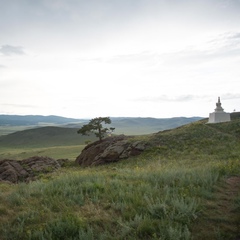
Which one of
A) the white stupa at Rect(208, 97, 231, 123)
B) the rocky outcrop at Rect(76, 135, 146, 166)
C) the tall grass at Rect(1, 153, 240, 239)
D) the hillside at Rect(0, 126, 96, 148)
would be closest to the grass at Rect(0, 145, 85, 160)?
the rocky outcrop at Rect(76, 135, 146, 166)

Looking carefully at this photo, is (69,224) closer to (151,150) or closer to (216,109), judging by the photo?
(151,150)

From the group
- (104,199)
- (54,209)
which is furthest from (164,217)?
(54,209)

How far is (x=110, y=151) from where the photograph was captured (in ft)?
86.4

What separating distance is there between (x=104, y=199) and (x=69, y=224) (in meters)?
2.02

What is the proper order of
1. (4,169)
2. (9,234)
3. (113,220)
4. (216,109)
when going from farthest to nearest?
(216,109) < (4,169) < (113,220) < (9,234)

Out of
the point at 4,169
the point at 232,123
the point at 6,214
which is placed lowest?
the point at 4,169

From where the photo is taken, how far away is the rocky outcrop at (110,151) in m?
25.5

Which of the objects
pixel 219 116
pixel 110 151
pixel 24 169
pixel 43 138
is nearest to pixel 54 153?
pixel 110 151

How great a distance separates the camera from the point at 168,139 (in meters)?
28.2

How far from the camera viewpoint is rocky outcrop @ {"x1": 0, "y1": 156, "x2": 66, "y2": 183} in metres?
20.4

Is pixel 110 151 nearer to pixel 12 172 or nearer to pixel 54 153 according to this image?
pixel 12 172

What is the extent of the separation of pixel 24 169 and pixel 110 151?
28.9ft

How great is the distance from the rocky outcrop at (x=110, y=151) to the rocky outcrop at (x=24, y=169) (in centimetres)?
420

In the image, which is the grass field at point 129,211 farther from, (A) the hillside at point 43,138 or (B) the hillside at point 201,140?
(A) the hillside at point 43,138
